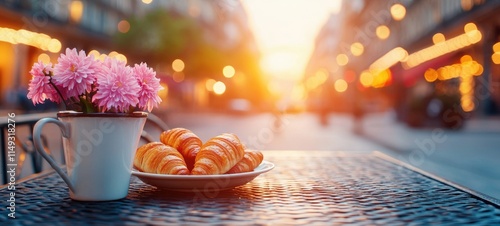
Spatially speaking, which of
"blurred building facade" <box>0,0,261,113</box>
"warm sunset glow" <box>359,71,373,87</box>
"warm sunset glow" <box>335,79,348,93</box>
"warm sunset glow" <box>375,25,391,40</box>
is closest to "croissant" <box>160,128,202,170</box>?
"blurred building facade" <box>0,0,261,113</box>

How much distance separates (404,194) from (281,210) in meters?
0.47

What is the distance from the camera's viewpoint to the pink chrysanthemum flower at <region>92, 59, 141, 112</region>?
1.42m

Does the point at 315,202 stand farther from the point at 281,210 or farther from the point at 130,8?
the point at 130,8

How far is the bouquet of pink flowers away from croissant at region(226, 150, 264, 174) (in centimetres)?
34

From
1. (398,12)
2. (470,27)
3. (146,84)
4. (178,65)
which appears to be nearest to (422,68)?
(470,27)

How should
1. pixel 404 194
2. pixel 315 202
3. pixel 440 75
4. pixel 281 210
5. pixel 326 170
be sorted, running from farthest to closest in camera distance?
pixel 440 75 < pixel 326 170 < pixel 404 194 < pixel 315 202 < pixel 281 210

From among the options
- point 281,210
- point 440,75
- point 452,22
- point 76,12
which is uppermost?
point 76,12

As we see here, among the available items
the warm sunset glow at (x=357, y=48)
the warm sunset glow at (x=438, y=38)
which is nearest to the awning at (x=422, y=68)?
the warm sunset glow at (x=438, y=38)

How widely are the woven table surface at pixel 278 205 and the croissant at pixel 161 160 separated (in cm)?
7

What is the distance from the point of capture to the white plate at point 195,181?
154 centimetres

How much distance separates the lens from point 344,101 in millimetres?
66562

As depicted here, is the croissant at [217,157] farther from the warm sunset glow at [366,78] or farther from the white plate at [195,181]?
the warm sunset glow at [366,78]

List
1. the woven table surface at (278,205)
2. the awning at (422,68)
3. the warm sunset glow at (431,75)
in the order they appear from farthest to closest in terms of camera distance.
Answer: the warm sunset glow at (431,75), the awning at (422,68), the woven table surface at (278,205)

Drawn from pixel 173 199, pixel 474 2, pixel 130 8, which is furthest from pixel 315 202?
pixel 130 8
